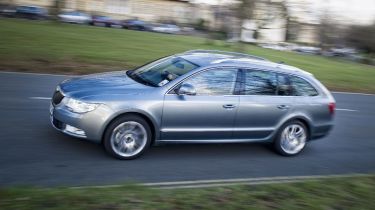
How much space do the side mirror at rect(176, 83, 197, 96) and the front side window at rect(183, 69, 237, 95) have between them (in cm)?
12

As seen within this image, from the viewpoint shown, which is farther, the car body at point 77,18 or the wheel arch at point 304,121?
the car body at point 77,18

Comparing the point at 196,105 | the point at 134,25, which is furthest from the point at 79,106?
the point at 134,25

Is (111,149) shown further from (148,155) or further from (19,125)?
(19,125)

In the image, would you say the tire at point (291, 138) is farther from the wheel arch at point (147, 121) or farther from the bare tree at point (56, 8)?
the bare tree at point (56, 8)

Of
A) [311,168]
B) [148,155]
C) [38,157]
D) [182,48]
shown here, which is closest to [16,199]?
[38,157]

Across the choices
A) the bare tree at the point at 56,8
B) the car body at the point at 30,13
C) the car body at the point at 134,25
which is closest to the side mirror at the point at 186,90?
the bare tree at the point at 56,8

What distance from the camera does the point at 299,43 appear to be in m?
58.5

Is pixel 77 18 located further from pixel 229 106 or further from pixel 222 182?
pixel 222 182

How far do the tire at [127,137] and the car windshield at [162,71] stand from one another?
0.68 meters

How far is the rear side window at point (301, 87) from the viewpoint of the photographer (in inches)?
308

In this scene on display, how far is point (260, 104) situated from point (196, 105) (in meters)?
1.15

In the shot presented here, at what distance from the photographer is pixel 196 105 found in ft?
22.4

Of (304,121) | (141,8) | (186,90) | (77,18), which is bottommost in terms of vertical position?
(304,121)

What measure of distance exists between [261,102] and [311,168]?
4.40 feet
